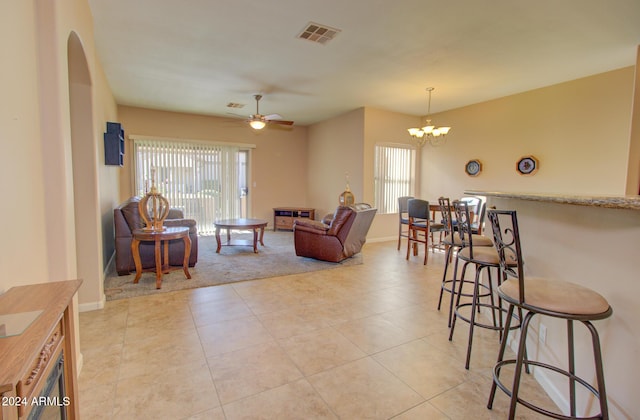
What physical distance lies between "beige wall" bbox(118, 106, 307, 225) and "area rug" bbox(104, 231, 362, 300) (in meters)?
2.27

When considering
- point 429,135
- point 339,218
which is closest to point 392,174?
point 429,135

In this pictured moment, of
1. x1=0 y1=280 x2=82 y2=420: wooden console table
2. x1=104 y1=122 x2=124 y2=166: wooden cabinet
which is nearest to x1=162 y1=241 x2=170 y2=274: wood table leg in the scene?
x1=104 y1=122 x2=124 y2=166: wooden cabinet

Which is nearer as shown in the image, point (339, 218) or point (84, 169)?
point (84, 169)

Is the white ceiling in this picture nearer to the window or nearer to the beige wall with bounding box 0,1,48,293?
the window

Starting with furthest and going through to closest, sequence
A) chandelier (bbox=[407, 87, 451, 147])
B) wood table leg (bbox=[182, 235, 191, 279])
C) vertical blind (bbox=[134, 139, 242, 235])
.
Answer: vertical blind (bbox=[134, 139, 242, 235])
chandelier (bbox=[407, 87, 451, 147])
wood table leg (bbox=[182, 235, 191, 279])

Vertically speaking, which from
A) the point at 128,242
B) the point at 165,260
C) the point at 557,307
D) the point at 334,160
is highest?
the point at 334,160

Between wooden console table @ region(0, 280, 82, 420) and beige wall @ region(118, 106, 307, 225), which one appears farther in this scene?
beige wall @ region(118, 106, 307, 225)

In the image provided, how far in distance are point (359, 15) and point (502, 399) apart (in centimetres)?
324

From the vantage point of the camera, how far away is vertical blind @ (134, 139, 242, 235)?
6.72 metres

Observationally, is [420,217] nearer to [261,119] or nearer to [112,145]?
[261,119]

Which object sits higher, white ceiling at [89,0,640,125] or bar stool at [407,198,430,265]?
white ceiling at [89,0,640,125]

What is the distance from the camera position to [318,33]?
10.7ft

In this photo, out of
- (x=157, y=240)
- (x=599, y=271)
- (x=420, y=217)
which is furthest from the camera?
(x=420, y=217)

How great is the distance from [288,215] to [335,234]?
Result: 11.5 ft
